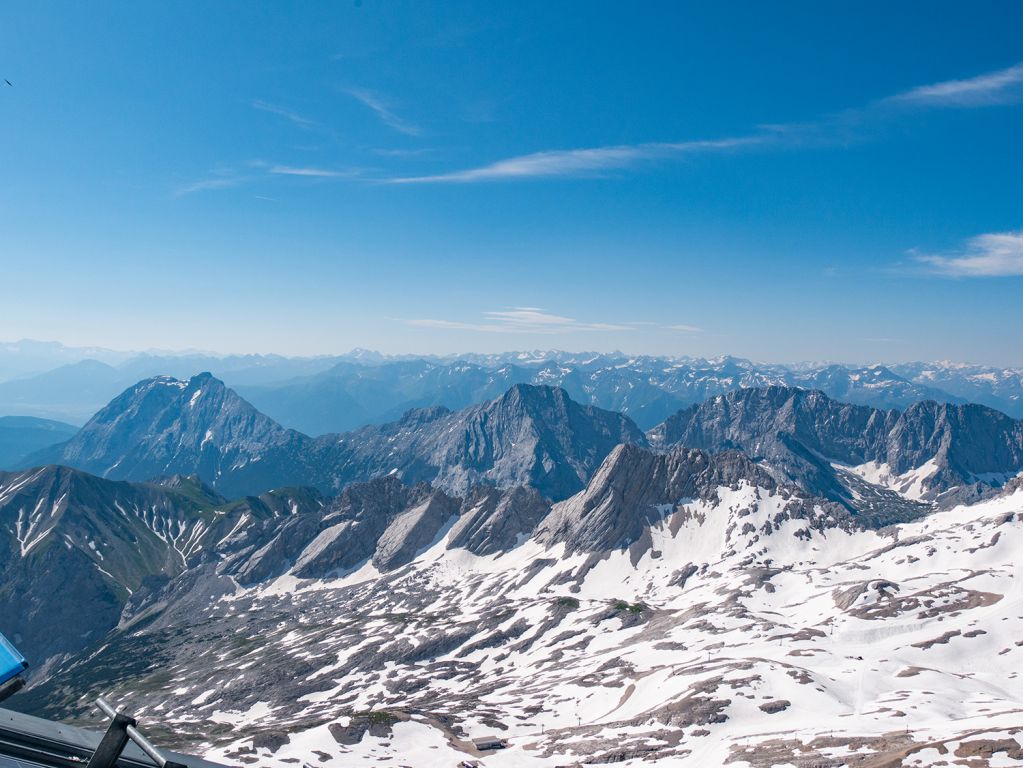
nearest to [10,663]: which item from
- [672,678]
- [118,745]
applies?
[118,745]

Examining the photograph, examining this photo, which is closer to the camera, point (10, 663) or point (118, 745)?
point (118, 745)

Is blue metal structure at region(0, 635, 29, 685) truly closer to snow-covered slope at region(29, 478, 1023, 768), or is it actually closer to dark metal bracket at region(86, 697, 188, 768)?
dark metal bracket at region(86, 697, 188, 768)

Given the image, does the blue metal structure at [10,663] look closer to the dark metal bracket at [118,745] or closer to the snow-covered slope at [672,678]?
the dark metal bracket at [118,745]

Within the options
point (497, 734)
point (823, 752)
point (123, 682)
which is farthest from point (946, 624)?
point (123, 682)

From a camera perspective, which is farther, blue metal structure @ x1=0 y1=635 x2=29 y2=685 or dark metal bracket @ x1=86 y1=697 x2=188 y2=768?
blue metal structure @ x1=0 y1=635 x2=29 y2=685

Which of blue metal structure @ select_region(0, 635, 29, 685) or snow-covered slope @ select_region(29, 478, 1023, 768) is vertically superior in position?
blue metal structure @ select_region(0, 635, 29, 685)

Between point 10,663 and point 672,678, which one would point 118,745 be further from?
point 672,678

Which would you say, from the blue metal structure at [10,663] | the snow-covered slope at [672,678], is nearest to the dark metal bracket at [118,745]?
the blue metal structure at [10,663]

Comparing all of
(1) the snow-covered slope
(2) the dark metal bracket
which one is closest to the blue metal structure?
(2) the dark metal bracket
